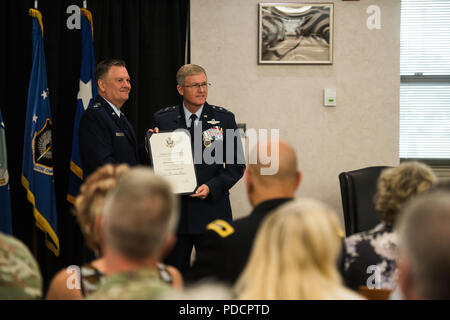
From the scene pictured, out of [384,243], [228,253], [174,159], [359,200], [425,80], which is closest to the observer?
[228,253]

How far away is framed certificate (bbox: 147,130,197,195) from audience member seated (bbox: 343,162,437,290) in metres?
1.54

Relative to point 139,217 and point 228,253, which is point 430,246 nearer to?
point 139,217

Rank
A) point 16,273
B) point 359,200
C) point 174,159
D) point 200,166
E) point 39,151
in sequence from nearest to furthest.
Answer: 1. point 16,273
2. point 174,159
3. point 200,166
4. point 359,200
5. point 39,151

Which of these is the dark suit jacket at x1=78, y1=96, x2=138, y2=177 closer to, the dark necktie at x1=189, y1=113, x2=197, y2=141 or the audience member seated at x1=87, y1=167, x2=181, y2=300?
the dark necktie at x1=189, y1=113, x2=197, y2=141

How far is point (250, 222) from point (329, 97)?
2585mm

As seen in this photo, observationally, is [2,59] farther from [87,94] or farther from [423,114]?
[423,114]

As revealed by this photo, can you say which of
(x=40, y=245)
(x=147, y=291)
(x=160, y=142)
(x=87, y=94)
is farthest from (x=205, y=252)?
(x=40, y=245)

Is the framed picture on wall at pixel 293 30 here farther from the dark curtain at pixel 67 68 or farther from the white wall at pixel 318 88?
the dark curtain at pixel 67 68

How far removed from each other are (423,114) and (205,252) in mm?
3176

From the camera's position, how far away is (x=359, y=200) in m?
3.79

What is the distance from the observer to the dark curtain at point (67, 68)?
165 inches

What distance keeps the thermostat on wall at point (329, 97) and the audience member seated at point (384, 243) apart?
7.41 ft

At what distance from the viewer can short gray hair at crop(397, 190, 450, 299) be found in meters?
1.07

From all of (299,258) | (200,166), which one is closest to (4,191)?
(200,166)
